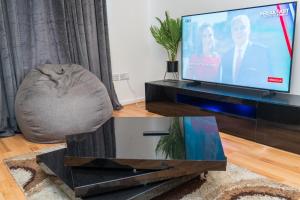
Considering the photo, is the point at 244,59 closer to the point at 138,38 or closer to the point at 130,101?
the point at 138,38

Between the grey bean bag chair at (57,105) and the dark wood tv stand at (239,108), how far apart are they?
801 mm

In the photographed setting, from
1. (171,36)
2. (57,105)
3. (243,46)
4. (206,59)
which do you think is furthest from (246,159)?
(171,36)

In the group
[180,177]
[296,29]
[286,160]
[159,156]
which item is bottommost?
[286,160]

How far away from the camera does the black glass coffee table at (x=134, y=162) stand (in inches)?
56.2

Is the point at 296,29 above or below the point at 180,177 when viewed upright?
above

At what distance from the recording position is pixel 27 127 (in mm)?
2533

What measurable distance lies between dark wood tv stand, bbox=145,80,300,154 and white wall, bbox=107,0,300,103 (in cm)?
62

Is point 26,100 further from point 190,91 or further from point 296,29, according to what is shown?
point 296,29

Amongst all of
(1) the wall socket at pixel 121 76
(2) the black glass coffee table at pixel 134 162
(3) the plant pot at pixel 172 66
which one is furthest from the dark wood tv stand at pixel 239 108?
(2) the black glass coffee table at pixel 134 162

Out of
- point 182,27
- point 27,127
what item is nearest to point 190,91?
point 182,27

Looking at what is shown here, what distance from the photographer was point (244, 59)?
268 centimetres

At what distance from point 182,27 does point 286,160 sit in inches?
73.8

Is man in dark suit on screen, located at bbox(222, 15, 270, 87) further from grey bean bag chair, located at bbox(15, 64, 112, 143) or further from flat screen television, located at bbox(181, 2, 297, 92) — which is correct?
grey bean bag chair, located at bbox(15, 64, 112, 143)

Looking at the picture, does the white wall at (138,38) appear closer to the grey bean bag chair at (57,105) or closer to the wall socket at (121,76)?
the wall socket at (121,76)
